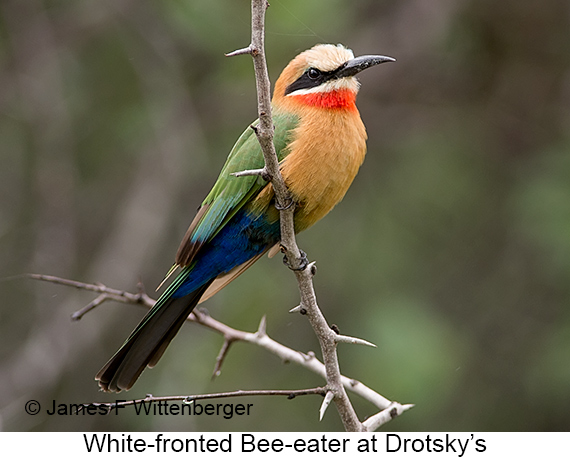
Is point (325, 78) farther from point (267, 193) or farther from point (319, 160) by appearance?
point (267, 193)

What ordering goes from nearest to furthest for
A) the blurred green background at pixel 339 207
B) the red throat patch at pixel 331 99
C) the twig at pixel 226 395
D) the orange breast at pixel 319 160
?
the twig at pixel 226 395
the orange breast at pixel 319 160
the red throat patch at pixel 331 99
the blurred green background at pixel 339 207

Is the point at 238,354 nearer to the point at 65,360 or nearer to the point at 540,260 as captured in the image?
the point at 65,360

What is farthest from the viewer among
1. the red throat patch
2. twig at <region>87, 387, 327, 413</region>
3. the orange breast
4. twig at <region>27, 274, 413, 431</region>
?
the red throat patch

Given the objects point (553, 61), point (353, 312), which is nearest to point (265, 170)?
point (353, 312)

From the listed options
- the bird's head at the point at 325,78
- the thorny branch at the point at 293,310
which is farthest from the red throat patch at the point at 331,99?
the thorny branch at the point at 293,310

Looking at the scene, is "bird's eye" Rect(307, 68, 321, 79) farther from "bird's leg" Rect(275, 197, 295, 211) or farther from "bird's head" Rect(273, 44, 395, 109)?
"bird's leg" Rect(275, 197, 295, 211)

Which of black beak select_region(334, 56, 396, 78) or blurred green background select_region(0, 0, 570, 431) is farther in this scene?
blurred green background select_region(0, 0, 570, 431)

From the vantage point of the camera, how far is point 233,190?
3098mm

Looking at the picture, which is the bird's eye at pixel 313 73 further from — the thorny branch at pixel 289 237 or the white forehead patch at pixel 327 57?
the thorny branch at pixel 289 237

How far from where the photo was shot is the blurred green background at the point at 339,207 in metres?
4.50

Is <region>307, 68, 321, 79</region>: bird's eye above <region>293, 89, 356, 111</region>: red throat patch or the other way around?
above

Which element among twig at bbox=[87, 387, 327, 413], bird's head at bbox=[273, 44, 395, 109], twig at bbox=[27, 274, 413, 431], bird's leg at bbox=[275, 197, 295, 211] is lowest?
twig at bbox=[87, 387, 327, 413]

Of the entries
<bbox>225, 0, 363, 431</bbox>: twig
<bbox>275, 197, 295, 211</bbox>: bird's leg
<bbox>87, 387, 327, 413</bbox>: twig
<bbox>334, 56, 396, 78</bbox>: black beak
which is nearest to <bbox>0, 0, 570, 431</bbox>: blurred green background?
<bbox>334, 56, 396, 78</bbox>: black beak

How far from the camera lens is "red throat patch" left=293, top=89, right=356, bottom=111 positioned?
10.4 feet
